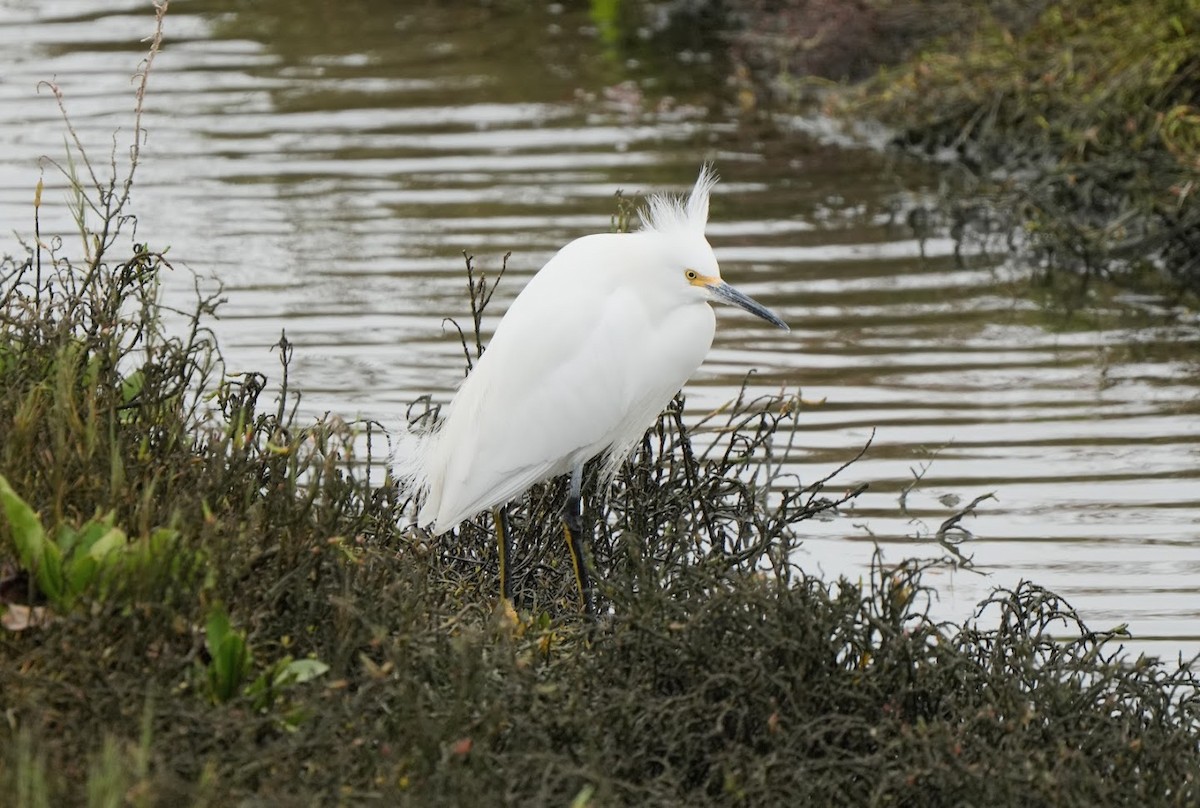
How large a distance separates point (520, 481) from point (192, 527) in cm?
99

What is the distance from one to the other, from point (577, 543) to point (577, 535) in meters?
0.03

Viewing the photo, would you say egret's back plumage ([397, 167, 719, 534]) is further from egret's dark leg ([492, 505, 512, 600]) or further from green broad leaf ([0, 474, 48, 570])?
green broad leaf ([0, 474, 48, 570])

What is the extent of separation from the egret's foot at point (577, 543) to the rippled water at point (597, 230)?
1.29m

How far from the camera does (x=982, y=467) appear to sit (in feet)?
19.2

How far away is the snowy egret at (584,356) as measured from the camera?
399 centimetres

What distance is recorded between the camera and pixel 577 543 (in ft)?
13.2

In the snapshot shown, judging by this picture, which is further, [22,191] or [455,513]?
[22,191]

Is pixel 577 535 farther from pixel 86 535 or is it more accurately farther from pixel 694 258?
pixel 86 535

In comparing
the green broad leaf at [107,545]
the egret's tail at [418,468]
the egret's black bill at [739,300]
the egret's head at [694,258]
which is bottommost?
the egret's tail at [418,468]

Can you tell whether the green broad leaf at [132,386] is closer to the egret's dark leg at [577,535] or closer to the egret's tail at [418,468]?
the egret's tail at [418,468]

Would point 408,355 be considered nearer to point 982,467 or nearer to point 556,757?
point 982,467

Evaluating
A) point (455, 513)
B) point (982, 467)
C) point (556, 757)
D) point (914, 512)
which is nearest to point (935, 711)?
point (556, 757)

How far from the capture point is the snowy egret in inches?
157

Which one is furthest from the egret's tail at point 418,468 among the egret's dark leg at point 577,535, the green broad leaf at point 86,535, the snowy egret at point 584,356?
the green broad leaf at point 86,535
